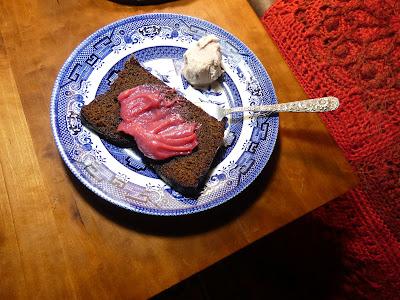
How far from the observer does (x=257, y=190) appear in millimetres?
922

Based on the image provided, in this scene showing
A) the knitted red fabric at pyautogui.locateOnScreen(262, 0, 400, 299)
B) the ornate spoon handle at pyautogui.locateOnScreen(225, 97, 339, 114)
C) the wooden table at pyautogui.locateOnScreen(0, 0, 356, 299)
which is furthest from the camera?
the knitted red fabric at pyautogui.locateOnScreen(262, 0, 400, 299)

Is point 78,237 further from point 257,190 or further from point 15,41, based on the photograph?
point 15,41

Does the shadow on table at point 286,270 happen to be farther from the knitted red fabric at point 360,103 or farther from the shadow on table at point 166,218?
the shadow on table at point 166,218

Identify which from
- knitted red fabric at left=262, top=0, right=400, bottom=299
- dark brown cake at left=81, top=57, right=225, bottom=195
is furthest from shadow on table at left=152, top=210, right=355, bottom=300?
dark brown cake at left=81, top=57, right=225, bottom=195

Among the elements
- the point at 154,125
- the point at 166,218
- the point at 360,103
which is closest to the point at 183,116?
the point at 154,125

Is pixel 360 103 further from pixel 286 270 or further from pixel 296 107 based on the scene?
pixel 286 270

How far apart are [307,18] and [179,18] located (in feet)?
1.86

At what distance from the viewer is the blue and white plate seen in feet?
2.80

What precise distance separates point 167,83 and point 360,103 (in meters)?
0.68

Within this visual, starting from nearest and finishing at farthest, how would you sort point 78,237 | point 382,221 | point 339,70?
point 78,237, point 382,221, point 339,70

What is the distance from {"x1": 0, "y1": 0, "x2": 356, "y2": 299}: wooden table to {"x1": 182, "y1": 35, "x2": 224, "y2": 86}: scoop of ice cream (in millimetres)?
149

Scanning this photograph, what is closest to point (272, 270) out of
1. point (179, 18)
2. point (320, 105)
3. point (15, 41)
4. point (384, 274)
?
Result: point (384, 274)

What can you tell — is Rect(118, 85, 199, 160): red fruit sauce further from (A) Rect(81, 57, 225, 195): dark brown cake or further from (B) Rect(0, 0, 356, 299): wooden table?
(B) Rect(0, 0, 356, 299): wooden table

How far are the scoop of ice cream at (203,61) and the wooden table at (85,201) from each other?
0.15 metres
